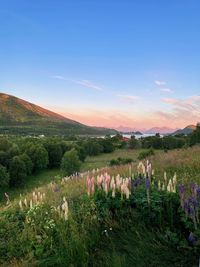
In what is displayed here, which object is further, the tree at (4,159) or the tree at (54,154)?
the tree at (54,154)

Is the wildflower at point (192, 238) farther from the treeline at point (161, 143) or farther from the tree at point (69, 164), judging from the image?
the treeline at point (161, 143)

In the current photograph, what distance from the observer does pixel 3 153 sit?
7419cm

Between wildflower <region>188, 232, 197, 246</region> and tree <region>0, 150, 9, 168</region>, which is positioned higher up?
wildflower <region>188, 232, 197, 246</region>

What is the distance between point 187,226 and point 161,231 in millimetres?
496

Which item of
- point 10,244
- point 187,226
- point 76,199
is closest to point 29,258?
point 10,244

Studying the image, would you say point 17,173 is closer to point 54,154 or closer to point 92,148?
point 54,154

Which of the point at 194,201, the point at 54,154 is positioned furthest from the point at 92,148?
the point at 194,201

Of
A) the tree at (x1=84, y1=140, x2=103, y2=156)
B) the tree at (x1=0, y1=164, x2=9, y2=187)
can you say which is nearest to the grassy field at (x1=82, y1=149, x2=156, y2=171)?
the tree at (x1=84, y1=140, x2=103, y2=156)

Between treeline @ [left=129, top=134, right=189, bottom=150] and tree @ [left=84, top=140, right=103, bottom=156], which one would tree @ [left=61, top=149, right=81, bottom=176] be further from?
treeline @ [left=129, top=134, right=189, bottom=150]

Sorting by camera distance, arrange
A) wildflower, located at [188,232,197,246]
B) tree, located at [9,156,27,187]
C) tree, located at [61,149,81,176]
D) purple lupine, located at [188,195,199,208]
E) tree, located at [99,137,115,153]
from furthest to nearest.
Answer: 1. tree, located at [99,137,115,153]
2. tree, located at [61,149,81,176]
3. tree, located at [9,156,27,187]
4. purple lupine, located at [188,195,199,208]
5. wildflower, located at [188,232,197,246]

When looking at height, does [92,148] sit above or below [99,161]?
above

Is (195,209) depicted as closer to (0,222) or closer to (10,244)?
(10,244)

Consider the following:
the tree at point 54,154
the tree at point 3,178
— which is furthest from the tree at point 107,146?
the tree at point 3,178

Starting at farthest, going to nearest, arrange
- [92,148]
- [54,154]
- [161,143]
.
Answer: [161,143] < [92,148] < [54,154]
